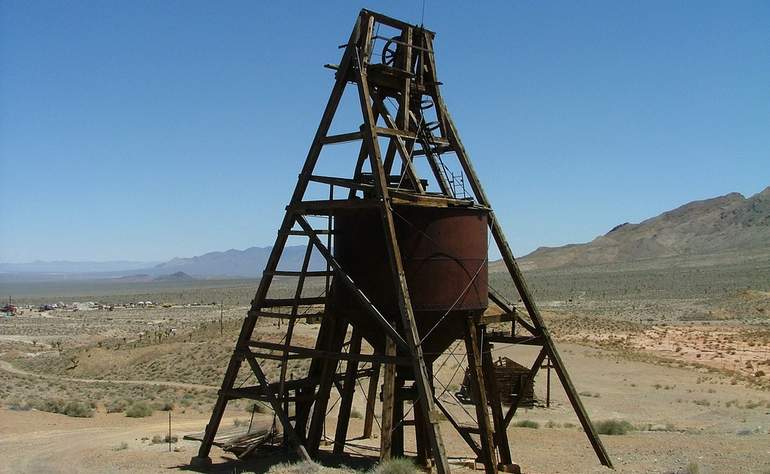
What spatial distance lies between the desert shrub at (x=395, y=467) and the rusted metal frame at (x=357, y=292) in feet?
5.68

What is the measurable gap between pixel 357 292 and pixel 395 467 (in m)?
2.68

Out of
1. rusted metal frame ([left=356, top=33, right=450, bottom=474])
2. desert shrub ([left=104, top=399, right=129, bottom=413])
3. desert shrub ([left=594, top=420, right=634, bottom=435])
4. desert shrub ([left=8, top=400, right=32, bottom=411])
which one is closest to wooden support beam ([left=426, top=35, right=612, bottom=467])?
rusted metal frame ([left=356, top=33, right=450, bottom=474])

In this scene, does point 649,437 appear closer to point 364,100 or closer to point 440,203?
point 440,203

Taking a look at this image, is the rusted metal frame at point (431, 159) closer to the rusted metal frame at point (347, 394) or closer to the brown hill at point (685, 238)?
the rusted metal frame at point (347, 394)

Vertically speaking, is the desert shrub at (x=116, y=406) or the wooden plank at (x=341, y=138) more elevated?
the wooden plank at (x=341, y=138)

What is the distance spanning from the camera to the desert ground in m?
13.6

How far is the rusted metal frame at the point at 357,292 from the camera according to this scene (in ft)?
35.4

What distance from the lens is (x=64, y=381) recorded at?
32.9 metres

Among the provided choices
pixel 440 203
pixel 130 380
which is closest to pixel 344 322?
pixel 440 203

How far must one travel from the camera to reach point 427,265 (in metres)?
11.6

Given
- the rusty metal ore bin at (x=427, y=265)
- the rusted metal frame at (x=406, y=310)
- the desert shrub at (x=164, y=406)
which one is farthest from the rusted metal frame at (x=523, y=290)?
the desert shrub at (x=164, y=406)

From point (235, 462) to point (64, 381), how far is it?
75.6ft

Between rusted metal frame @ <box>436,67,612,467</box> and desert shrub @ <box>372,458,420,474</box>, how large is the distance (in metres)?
3.10

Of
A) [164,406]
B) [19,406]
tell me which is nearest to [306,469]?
[164,406]
